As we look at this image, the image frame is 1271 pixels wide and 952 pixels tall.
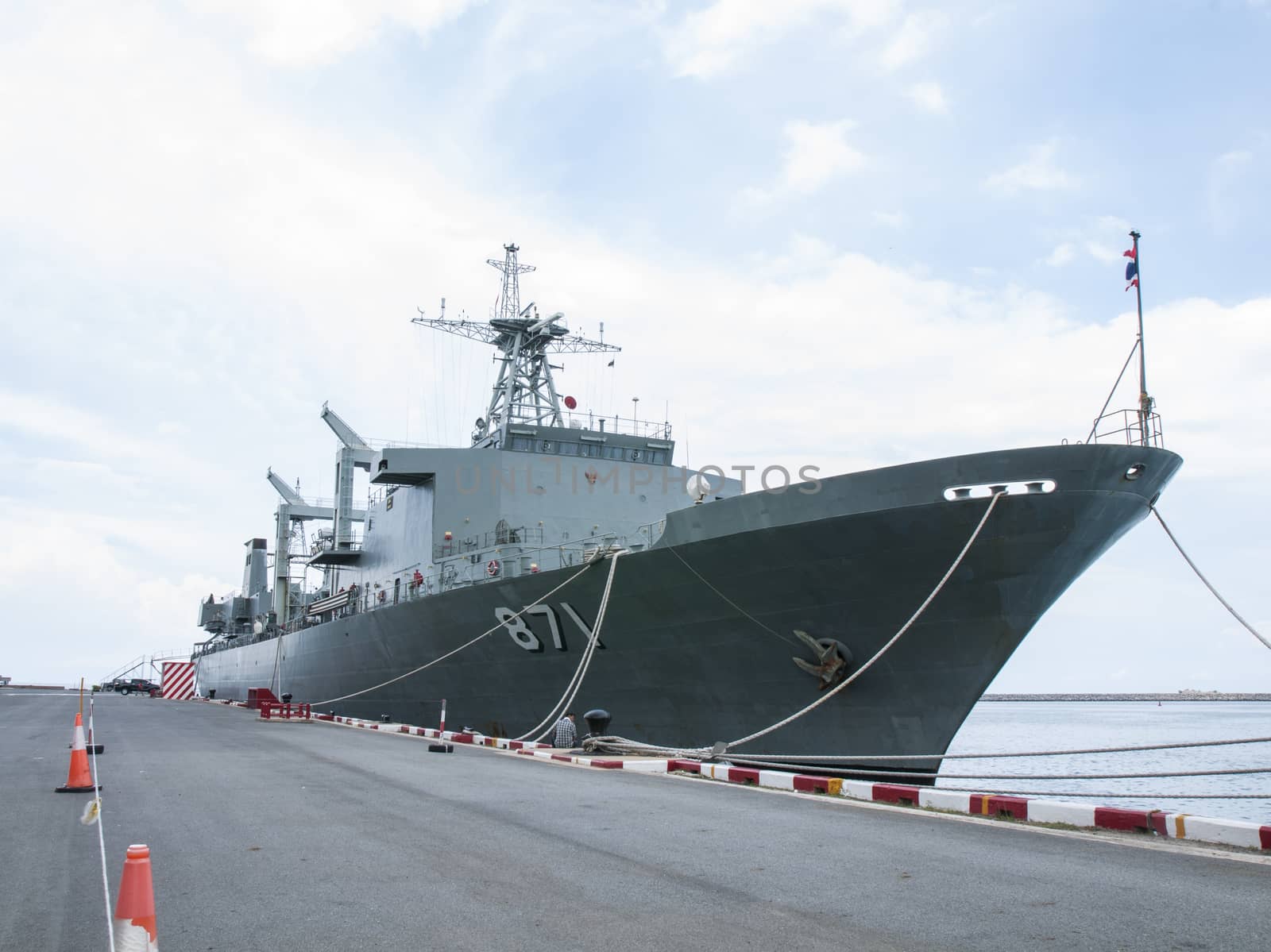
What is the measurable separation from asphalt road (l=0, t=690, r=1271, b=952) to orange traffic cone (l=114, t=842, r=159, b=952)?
1.14m

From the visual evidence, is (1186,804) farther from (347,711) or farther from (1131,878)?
(347,711)

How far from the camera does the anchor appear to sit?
1050 centimetres

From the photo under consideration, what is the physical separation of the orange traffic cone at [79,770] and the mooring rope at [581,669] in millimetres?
5966

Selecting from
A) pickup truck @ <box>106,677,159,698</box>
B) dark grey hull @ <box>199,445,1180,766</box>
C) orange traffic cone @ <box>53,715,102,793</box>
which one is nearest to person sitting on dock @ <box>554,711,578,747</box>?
dark grey hull @ <box>199,445,1180,766</box>

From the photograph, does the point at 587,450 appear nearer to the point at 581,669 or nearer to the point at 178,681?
the point at 581,669

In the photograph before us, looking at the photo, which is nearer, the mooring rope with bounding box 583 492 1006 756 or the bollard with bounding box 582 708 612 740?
the mooring rope with bounding box 583 492 1006 756

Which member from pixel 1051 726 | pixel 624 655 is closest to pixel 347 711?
pixel 624 655

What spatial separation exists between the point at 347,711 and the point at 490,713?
30.8 ft

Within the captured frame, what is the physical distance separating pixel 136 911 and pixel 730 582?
8965 millimetres

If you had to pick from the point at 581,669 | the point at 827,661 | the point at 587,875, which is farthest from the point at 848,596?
the point at 587,875

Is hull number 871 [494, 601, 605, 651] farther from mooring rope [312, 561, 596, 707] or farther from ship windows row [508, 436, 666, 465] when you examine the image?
ship windows row [508, 436, 666, 465]

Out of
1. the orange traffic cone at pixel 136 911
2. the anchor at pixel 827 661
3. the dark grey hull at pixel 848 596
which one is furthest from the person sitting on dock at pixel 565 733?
the orange traffic cone at pixel 136 911

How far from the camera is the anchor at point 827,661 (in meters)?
10.5

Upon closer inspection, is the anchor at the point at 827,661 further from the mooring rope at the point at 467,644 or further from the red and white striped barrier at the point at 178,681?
the red and white striped barrier at the point at 178,681
